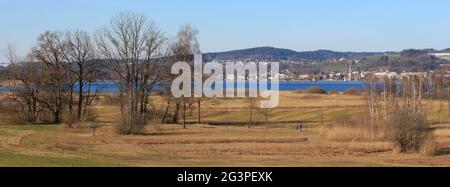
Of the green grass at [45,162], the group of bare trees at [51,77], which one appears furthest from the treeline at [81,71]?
the green grass at [45,162]

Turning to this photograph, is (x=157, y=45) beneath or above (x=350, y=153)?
above

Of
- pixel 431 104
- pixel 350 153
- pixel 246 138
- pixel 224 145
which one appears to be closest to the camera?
pixel 350 153

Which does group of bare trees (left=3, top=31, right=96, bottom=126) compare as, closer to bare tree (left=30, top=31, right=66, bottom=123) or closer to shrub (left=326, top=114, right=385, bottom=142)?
bare tree (left=30, top=31, right=66, bottom=123)

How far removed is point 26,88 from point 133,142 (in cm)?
2775

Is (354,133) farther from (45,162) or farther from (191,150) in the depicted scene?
(45,162)

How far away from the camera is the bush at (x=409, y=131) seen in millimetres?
37000

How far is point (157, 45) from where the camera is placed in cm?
6612

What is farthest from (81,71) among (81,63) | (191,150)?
(191,150)

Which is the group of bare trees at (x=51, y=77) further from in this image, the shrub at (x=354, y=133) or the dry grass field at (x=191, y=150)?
the shrub at (x=354, y=133)

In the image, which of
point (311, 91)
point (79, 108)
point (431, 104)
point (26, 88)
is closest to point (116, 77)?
point (79, 108)

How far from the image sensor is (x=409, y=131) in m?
37.0
